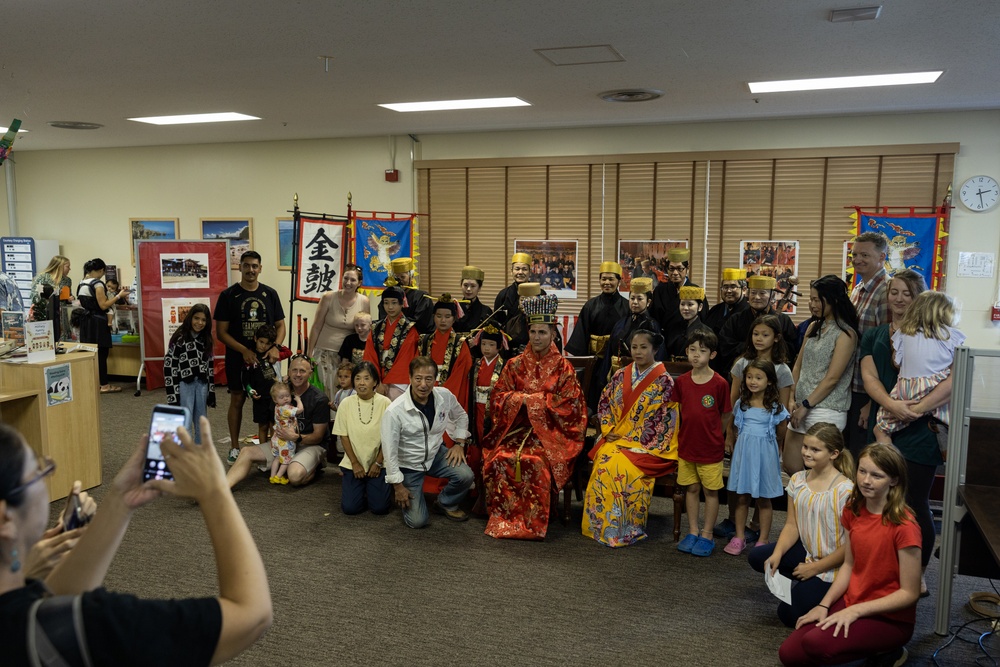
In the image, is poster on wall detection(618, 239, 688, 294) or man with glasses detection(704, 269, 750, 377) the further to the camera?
poster on wall detection(618, 239, 688, 294)

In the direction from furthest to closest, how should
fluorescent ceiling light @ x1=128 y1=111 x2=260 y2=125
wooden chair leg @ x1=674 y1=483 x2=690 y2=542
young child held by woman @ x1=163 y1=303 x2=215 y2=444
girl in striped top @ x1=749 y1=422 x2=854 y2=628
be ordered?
fluorescent ceiling light @ x1=128 y1=111 x2=260 y2=125, young child held by woman @ x1=163 y1=303 x2=215 y2=444, wooden chair leg @ x1=674 y1=483 x2=690 y2=542, girl in striped top @ x1=749 y1=422 x2=854 y2=628

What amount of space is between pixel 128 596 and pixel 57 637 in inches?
4.3

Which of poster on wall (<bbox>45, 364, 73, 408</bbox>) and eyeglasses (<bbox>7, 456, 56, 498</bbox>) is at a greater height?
eyeglasses (<bbox>7, 456, 56, 498</bbox>)

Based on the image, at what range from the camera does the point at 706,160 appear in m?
7.44

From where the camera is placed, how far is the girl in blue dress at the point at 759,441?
408 cm

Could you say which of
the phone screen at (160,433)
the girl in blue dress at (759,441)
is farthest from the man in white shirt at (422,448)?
the phone screen at (160,433)

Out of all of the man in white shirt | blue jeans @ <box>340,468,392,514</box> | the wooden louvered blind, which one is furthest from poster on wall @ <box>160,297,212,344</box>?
the man in white shirt

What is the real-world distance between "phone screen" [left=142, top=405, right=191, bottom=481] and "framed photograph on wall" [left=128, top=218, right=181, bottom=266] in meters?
8.95

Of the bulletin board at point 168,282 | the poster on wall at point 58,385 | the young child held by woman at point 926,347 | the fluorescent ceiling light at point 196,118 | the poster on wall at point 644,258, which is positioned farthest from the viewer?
the bulletin board at point 168,282

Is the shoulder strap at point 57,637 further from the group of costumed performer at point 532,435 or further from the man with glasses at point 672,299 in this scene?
the man with glasses at point 672,299

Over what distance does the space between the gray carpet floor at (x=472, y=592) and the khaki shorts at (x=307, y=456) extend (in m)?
0.41

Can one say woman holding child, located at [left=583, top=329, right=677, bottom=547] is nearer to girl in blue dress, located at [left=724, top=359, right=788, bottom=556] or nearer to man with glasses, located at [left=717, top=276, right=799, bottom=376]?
girl in blue dress, located at [left=724, top=359, right=788, bottom=556]

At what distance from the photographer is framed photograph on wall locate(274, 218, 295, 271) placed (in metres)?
9.15

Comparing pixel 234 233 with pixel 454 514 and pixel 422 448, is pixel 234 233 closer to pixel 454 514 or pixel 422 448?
pixel 422 448
